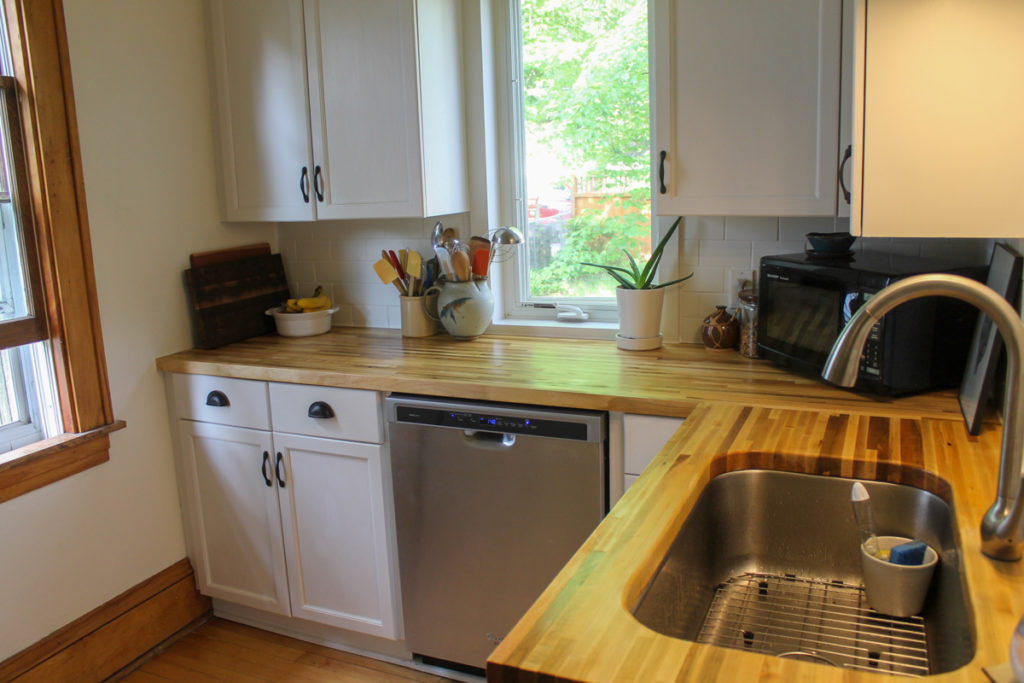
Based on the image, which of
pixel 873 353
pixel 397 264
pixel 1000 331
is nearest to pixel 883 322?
pixel 873 353

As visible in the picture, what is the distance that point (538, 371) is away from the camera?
2.41m

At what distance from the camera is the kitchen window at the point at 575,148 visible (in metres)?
2.70

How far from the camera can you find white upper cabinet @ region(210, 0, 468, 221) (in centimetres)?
262

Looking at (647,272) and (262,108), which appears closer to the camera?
(647,272)

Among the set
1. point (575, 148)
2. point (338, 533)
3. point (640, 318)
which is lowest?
point (338, 533)

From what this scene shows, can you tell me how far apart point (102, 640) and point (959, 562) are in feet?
7.92

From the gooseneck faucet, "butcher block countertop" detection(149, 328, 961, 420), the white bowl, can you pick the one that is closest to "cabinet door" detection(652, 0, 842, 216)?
"butcher block countertop" detection(149, 328, 961, 420)

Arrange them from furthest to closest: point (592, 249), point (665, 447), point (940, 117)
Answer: point (592, 249)
point (665, 447)
point (940, 117)

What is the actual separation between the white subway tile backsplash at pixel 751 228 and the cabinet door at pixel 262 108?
1.36 metres

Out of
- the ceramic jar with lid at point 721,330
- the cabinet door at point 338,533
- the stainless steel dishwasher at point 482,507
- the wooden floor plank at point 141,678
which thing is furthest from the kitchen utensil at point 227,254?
the ceramic jar with lid at point 721,330

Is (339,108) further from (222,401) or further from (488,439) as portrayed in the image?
(488,439)

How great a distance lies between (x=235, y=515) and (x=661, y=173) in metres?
1.74

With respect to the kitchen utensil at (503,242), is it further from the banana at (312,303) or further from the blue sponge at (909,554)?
the blue sponge at (909,554)

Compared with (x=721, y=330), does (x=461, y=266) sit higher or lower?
higher
